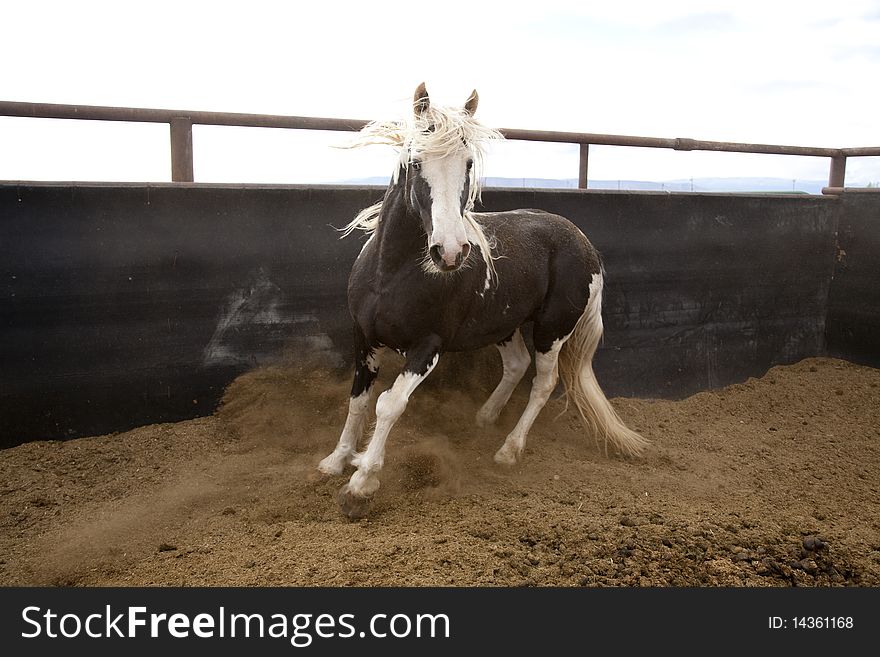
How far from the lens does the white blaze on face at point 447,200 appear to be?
284 centimetres

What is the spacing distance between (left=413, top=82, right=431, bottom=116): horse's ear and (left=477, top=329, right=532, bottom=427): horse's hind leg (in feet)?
5.62

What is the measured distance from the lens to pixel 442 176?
298 cm

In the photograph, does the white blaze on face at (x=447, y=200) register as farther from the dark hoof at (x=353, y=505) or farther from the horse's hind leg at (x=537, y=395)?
the horse's hind leg at (x=537, y=395)

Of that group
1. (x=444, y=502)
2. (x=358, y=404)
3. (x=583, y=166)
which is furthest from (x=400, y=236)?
(x=583, y=166)

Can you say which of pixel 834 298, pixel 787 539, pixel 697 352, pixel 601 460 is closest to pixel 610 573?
pixel 787 539

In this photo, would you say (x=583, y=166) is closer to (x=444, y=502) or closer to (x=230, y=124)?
(x=230, y=124)

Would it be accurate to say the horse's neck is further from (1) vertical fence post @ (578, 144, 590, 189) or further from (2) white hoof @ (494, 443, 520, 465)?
(1) vertical fence post @ (578, 144, 590, 189)

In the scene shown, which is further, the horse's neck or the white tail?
the white tail

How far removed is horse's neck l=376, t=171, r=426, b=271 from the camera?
131 inches

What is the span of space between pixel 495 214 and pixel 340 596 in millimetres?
2455

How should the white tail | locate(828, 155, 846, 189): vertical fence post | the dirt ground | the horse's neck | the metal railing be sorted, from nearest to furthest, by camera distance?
the dirt ground, the horse's neck, the metal railing, the white tail, locate(828, 155, 846, 189): vertical fence post

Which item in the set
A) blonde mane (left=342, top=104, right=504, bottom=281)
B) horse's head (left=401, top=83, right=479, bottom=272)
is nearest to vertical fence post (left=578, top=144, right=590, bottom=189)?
blonde mane (left=342, top=104, right=504, bottom=281)

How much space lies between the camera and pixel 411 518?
3.18 meters

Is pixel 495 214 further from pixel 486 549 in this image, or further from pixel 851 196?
pixel 851 196
